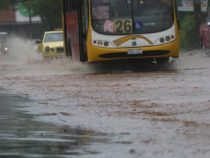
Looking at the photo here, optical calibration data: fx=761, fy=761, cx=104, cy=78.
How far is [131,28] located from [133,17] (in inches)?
13.6

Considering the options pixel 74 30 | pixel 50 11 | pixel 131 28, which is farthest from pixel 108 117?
pixel 50 11

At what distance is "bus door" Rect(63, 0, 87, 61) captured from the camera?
25.2m

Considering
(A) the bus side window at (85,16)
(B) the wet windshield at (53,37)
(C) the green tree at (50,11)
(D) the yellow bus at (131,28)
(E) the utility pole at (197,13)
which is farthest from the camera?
(C) the green tree at (50,11)

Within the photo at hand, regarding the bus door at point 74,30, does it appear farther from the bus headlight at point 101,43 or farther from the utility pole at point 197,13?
the utility pole at point 197,13

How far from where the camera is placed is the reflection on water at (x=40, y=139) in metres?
9.02

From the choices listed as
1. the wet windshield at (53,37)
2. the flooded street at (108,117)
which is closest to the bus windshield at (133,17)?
the flooded street at (108,117)

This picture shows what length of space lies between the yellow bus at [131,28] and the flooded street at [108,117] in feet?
7.87

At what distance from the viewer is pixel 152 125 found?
11258mm

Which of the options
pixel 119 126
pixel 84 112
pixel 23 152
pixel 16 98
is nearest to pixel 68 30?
pixel 16 98

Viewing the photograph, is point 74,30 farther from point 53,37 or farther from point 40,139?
point 40,139

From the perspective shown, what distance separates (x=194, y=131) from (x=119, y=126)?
1310mm

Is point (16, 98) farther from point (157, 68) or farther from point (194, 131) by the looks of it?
point (157, 68)

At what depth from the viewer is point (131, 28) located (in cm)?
2358

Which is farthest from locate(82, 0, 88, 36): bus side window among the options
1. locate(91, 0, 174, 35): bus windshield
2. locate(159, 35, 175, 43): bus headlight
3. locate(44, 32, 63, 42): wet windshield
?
locate(44, 32, 63, 42): wet windshield
